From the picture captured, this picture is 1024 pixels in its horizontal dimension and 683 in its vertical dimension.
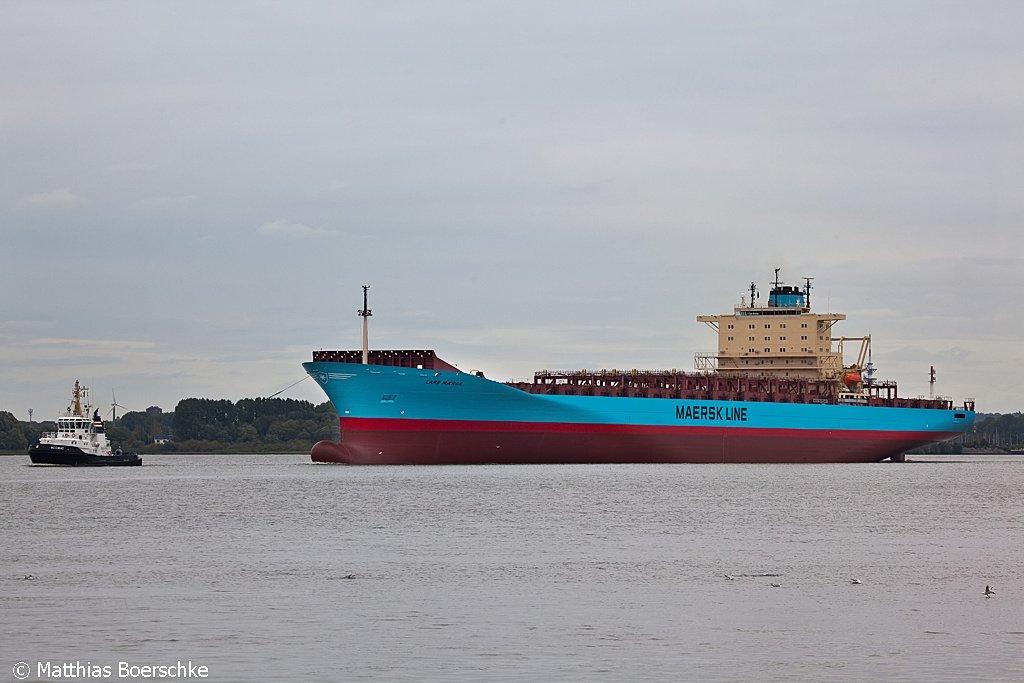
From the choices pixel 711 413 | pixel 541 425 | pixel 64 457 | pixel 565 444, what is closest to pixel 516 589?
pixel 541 425

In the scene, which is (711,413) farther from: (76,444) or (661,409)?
(76,444)

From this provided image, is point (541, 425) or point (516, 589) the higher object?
point (541, 425)

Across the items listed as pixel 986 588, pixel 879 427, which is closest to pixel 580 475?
pixel 879 427

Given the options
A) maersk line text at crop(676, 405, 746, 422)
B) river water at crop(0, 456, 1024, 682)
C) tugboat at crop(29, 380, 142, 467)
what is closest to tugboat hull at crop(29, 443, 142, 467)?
tugboat at crop(29, 380, 142, 467)

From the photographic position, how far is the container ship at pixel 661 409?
56.0m

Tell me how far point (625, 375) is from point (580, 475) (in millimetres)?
8550

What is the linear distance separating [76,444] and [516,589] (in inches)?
2048

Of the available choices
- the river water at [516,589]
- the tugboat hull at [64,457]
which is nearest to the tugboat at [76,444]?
the tugboat hull at [64,457]

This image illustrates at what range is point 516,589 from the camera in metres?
21.0

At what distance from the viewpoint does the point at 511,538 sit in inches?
1151

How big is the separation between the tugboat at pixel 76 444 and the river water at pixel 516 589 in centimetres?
2696

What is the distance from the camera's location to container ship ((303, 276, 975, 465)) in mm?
56000

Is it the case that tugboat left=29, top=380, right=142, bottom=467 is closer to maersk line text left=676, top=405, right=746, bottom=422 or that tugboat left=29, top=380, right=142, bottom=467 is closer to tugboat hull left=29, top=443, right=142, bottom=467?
tugboat hull left=29, top=443, right=142, bottom=467

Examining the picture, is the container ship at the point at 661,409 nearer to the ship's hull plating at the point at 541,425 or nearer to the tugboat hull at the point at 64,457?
the ship's hull plating at the point at 541,425
